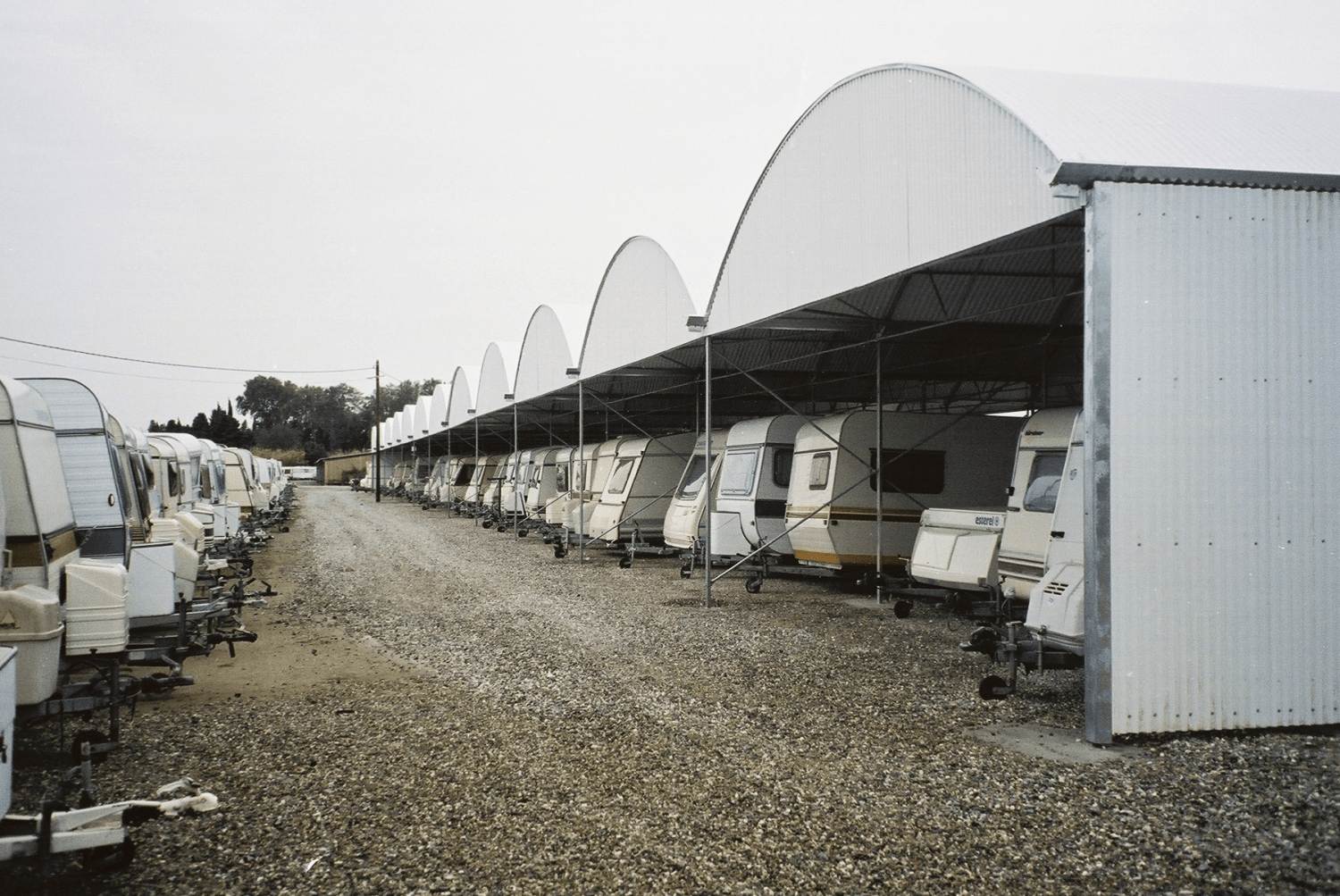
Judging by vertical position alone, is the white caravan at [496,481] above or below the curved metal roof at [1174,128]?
below

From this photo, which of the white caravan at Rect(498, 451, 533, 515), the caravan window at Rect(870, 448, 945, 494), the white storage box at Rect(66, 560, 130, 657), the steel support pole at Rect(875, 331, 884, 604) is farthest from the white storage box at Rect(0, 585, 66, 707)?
the white caravan at Rect(498, 451, 533, 515)

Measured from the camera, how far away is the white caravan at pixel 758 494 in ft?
50.5

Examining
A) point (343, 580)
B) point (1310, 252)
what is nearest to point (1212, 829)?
point (1310, 252)

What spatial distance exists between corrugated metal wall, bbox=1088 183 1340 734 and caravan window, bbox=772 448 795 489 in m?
9.11

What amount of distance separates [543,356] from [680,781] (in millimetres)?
20036

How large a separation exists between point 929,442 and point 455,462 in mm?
30129

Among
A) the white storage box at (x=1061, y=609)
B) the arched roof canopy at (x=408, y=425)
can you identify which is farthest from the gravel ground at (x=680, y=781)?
the arched roof canopy at (x=408, y=425)

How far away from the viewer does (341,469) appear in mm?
89125

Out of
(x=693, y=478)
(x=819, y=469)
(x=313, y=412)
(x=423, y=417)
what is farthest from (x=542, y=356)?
(x=313, y=412)

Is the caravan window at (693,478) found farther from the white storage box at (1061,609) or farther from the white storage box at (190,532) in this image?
the white storage box at (1061,609)

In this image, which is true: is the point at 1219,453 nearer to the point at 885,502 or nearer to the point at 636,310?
the point at 885,502

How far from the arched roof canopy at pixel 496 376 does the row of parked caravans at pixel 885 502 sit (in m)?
8.28

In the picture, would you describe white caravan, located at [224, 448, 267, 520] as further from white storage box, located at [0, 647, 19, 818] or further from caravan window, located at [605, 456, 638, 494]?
white storage box, located at [0, 647, 19, 818]

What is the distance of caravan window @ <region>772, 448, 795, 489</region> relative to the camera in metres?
15.5
